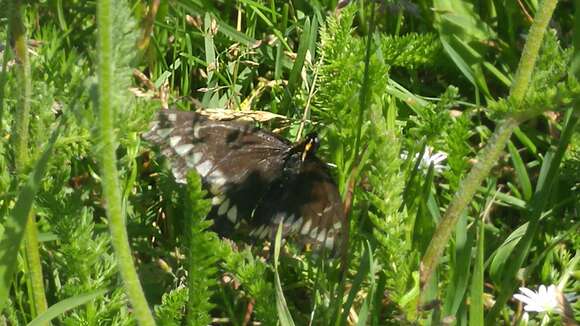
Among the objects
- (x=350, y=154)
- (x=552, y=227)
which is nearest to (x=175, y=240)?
(x=350, y=154)

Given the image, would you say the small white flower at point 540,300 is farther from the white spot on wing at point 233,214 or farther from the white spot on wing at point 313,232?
the white spot on wing at point 233,214

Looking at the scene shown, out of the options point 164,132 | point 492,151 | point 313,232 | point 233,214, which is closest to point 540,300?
point 492,151

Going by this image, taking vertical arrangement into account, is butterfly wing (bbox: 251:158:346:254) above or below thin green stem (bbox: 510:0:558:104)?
below

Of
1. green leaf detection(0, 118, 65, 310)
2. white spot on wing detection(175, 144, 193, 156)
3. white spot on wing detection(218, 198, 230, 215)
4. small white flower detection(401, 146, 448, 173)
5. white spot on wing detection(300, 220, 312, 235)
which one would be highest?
green leaf detection(0, 118, 65, 310)

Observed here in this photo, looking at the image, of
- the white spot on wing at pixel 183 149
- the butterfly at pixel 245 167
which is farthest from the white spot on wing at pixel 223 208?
the white spot on wing at pixel 183 149

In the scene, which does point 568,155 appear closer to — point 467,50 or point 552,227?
point 552,227

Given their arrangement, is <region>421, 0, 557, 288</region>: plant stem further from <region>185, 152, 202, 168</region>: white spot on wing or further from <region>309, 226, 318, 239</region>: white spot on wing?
<region>185, 152, 202, 168</region>: white spot on wing

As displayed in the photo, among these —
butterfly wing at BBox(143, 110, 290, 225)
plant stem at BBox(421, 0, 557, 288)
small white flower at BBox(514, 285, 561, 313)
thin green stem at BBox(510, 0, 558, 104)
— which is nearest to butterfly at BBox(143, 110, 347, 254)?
butterfly wing at BBox(143, 110, 290, 225)

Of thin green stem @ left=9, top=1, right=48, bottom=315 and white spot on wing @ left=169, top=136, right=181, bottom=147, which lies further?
white spot on wing @ left=169, top=136, right=181, bottom=147
